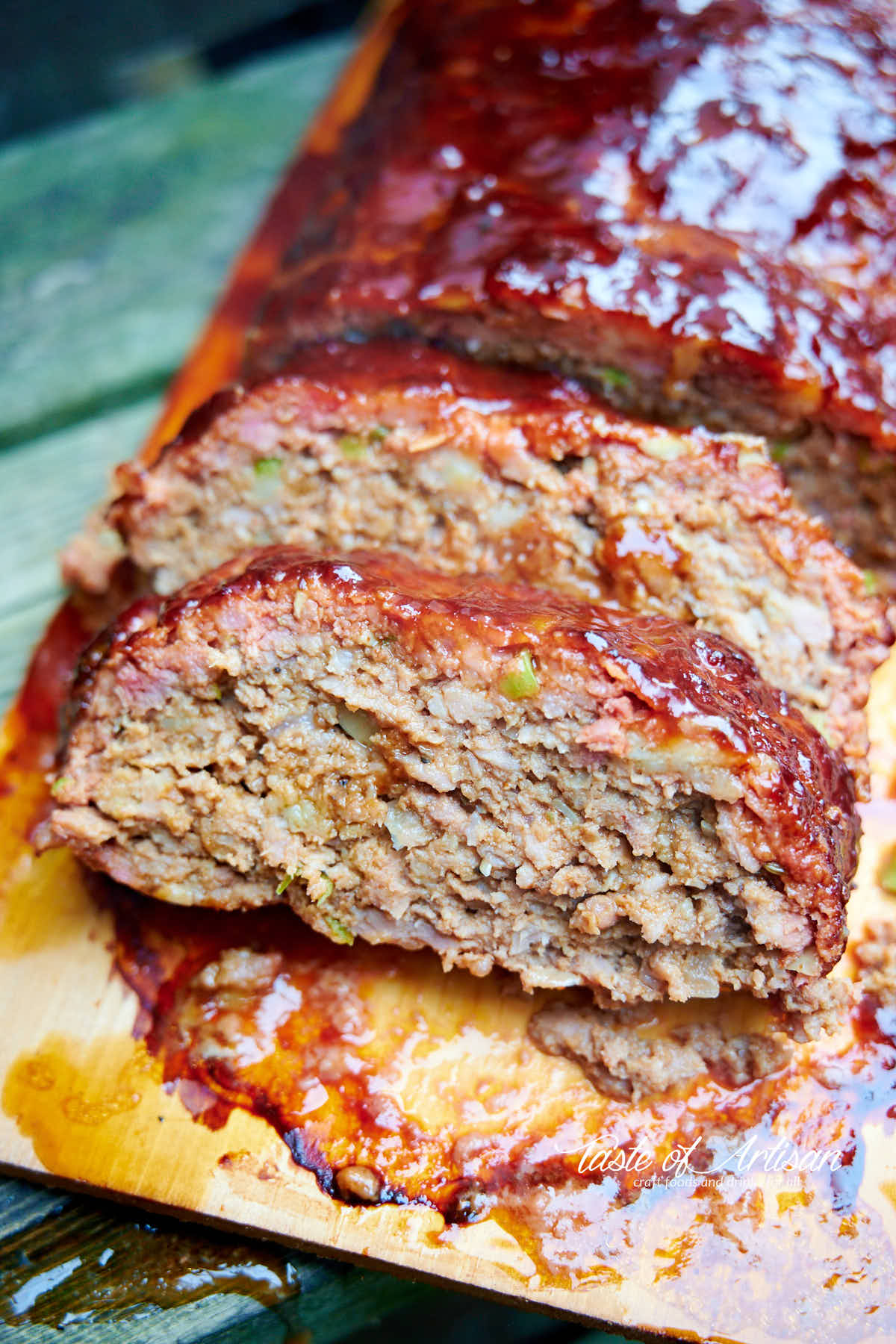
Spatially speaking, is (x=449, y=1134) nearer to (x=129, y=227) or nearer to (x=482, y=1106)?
(x=482, y=1106)

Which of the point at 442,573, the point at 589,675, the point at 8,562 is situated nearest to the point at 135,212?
the point at 8,562

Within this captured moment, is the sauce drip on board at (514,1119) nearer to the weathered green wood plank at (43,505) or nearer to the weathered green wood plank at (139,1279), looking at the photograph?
the weathered green wood plank at (139,1279)

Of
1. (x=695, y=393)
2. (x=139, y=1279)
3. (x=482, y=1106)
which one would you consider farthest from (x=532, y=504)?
(x=139, y=1279)

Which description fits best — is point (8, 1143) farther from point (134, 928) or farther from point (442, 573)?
point (442, 573)

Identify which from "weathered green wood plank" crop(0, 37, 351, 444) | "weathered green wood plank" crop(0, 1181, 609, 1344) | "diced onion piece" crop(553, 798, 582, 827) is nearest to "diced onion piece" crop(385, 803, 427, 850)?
"diced onion piece" crop(553, 798, 582, 827)

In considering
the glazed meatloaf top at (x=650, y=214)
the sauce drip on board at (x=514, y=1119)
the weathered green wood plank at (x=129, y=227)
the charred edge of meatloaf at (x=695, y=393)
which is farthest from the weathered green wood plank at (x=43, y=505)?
the sauce drip on board at (x=514, y=1119)
